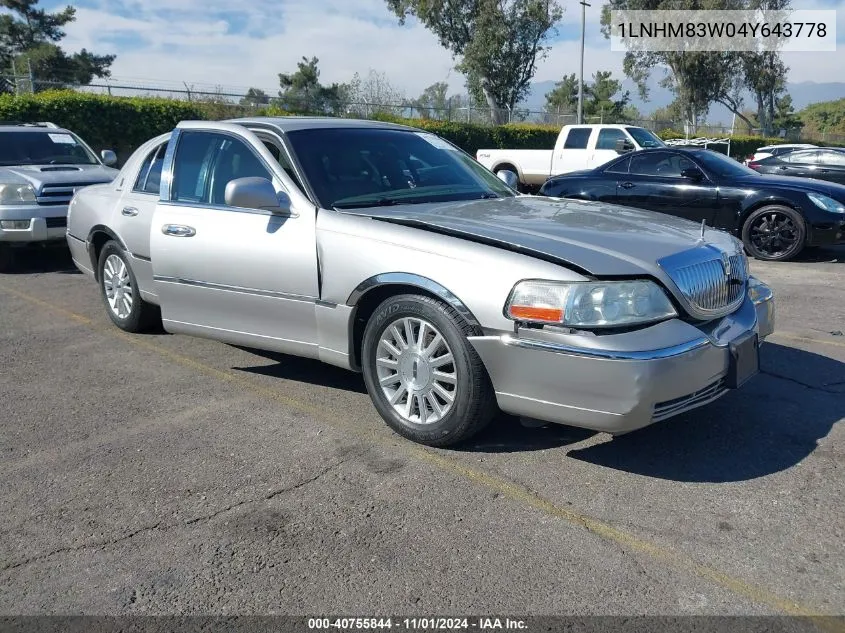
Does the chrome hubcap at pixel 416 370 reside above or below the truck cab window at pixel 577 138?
below

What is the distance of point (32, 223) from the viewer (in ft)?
28.8

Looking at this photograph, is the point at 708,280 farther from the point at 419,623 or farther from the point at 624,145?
the point at 624,145

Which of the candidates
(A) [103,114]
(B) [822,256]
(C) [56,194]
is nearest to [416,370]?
(C) [56,194]

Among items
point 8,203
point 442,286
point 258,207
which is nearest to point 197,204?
point 258,207

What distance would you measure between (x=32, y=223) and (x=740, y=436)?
7.82 meters

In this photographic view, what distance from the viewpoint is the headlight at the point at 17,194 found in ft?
29.1

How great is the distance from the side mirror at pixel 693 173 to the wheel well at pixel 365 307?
7.24 meters

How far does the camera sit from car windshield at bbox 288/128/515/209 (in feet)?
14.7

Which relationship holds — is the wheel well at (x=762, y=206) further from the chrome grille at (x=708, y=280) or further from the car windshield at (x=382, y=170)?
the chrome grille at (x=708, y=280)

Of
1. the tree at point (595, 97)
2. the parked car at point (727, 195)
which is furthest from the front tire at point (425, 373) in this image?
the tree at point (595, 97)

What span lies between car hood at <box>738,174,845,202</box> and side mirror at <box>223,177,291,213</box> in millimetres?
7277

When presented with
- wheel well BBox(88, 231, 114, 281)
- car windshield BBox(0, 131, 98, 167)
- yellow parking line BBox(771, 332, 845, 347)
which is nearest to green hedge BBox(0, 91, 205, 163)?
car windshield BBox(0, 131, 98, 167)

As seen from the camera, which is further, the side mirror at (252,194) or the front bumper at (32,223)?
the front bumper at (32,223)

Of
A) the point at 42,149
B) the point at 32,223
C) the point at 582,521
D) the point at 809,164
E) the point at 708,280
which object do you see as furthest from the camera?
the point at 809,164
